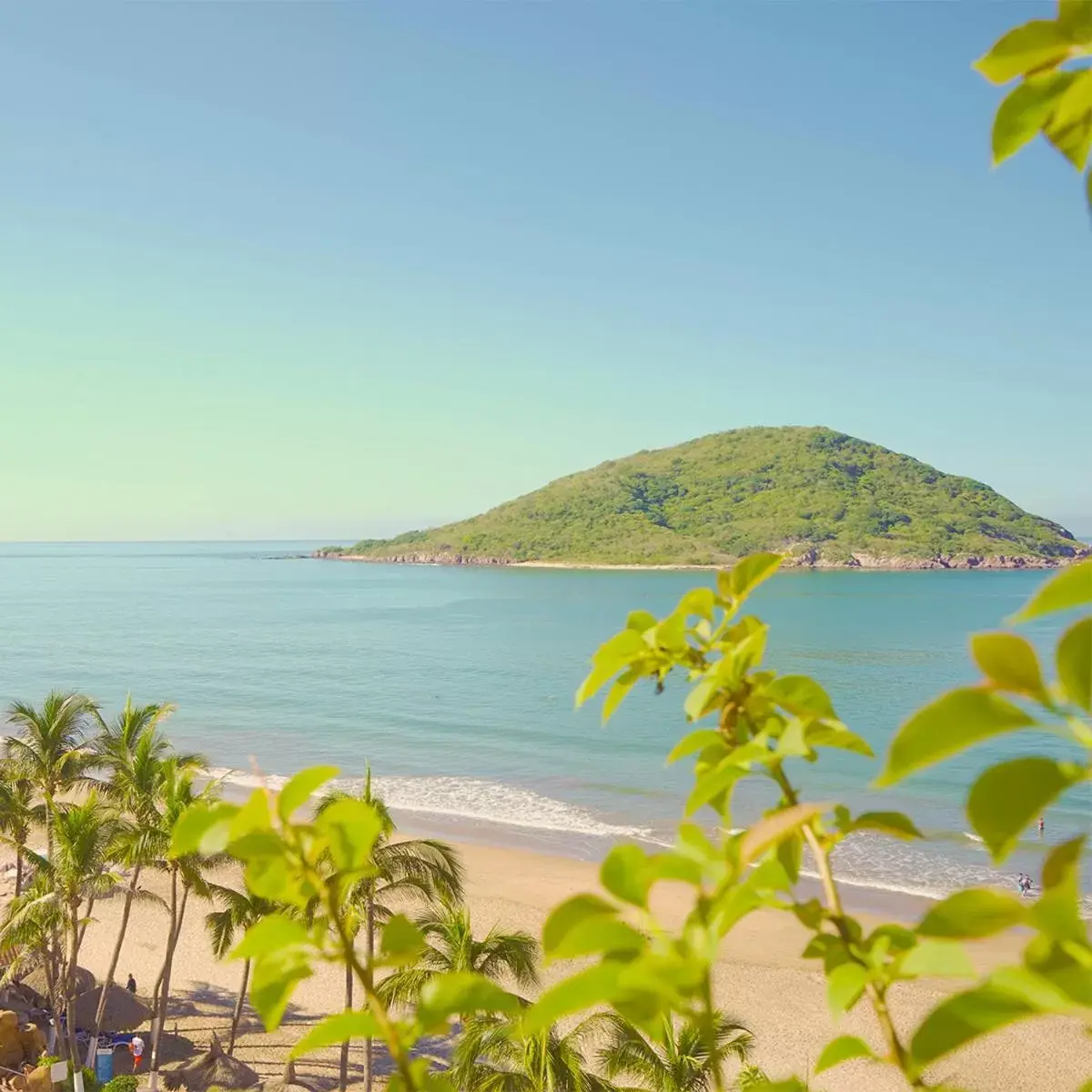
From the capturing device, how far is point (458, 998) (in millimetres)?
656

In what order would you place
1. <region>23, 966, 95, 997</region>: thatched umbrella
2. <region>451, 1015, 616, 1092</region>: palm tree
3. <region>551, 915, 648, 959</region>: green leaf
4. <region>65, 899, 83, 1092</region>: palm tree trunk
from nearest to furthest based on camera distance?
<region>551, 915, 648, 959</region>: green leaf
<region>451, 1015, 616, 1092</region>: palm tree
<region>65, 899, 83, 1092</region>: palm tree trunk
<region>23, 966, 95, 997</region>: thatched umbrella

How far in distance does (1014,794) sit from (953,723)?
47mm

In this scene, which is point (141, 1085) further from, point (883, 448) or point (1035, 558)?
point (883, 448)

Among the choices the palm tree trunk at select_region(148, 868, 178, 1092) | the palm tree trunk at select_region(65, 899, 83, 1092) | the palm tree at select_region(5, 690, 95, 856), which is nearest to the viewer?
the palm tree trunk at select_region(65, 899, 83, 1092)

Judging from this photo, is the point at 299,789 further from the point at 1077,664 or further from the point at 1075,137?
the point at 1075,137

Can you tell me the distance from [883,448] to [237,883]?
183 metres

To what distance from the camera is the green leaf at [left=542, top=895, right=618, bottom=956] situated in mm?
582

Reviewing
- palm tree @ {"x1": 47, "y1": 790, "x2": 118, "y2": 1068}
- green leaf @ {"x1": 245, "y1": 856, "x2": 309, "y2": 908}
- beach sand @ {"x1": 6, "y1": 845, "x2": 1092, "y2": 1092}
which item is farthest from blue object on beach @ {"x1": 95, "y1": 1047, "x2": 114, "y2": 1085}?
green leaf @ {"x1": 245, "y1": 856, "x2": 309, "y2": 908}

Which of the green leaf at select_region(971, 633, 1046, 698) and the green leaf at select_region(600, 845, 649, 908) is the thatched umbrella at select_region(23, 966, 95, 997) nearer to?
the green leaf at select_region(600, 845, 649, 908)

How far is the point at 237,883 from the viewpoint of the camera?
26.7 m

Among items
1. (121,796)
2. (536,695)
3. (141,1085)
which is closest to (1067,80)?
(121,796)

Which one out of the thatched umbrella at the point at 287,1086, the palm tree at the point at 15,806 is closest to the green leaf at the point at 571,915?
the thatched umbrella at the point at 287,1086

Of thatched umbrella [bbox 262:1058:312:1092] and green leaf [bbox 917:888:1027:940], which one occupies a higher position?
green leaf [bbox 917:888:1027:940]

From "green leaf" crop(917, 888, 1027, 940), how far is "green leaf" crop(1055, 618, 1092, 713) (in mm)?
116
